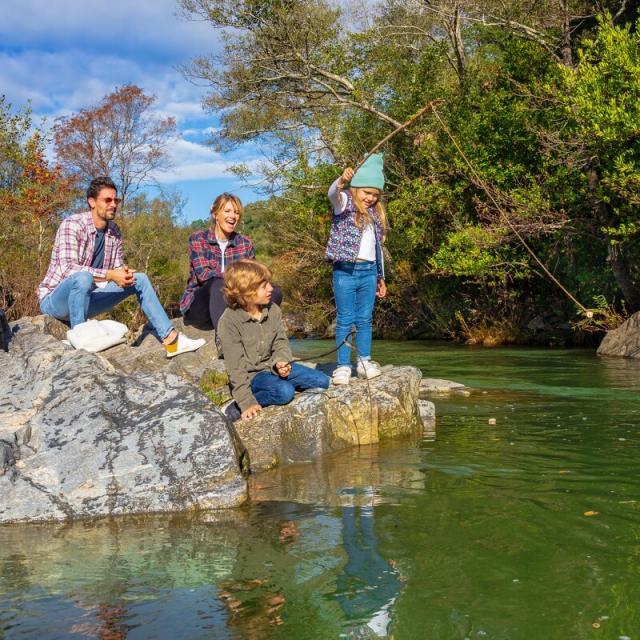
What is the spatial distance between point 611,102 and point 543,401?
695 cm

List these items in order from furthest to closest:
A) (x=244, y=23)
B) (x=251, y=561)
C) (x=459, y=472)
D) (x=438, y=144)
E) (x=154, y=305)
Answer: (x=244, y=23) < (x=438, y=144) < (x=154, y=305) < (x=459, y=472) < (x=251, y=561)

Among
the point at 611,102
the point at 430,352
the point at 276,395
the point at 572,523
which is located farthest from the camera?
the point at 430,352

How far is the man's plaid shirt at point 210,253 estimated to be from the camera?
292 inches

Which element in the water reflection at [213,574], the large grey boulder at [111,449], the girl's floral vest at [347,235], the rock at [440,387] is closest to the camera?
the water reflection at [213,574]

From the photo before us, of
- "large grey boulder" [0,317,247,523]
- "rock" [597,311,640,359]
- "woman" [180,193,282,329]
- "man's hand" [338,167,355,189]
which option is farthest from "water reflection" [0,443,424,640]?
"rock" [597,311,640,359]

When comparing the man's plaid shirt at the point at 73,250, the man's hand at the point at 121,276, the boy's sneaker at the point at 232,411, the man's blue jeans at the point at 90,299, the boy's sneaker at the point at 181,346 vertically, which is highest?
the man's plaid shirt at the point at 73,250

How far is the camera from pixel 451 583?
326 centimetres

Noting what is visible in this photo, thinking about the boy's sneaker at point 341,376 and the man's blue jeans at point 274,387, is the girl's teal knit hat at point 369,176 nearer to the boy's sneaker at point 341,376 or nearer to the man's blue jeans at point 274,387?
the boy's sneaker at point 341,376

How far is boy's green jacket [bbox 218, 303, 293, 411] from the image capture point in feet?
18.8

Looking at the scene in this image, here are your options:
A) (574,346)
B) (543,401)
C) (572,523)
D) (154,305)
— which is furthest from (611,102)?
(572,523)

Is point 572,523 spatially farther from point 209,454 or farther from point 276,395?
point 276,395

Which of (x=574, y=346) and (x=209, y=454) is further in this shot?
(x=574, y=346)

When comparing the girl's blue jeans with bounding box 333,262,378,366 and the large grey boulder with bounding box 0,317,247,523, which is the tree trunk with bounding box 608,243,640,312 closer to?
the girl's blue jeans with bounding box 333,262,378,366

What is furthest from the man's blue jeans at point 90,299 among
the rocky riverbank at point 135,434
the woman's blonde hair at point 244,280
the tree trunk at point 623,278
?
the tree trunk at point 623,278
